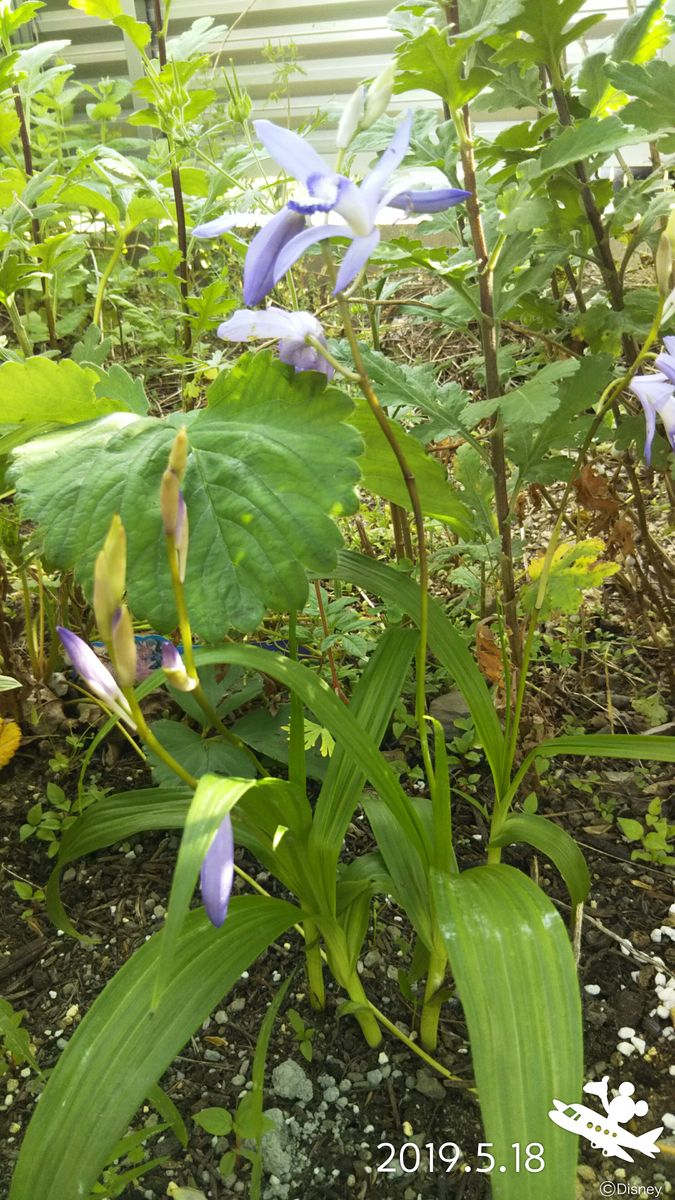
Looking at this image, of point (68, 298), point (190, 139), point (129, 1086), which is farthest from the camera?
point (68, 298)

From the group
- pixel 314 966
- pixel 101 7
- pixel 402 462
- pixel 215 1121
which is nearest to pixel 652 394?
pixel 402 462

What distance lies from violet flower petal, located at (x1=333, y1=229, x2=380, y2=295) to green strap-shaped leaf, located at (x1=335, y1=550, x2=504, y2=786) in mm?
393

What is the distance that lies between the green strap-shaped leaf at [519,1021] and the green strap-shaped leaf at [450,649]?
195mm

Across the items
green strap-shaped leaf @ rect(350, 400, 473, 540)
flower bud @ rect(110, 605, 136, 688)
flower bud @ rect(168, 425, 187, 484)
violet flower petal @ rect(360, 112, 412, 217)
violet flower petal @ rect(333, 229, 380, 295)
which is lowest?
green strap-shaped leaf @ rect(350, 400, 473, 540)

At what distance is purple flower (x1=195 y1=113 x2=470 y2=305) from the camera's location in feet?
2.17

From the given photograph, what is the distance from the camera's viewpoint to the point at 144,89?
1.37 metres

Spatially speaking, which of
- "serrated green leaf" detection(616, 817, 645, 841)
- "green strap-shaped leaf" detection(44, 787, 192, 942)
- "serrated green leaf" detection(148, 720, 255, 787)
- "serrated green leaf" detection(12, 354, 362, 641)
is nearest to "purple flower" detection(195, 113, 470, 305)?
"serrated green leaf" detection(12, 354, 362, 641)

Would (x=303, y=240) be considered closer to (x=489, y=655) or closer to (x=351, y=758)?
(x=351, y=758)

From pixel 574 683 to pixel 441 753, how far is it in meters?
0.67

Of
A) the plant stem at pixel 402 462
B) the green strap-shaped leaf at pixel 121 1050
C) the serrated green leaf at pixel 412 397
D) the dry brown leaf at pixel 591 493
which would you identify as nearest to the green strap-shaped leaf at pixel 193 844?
the green strap-shaped leaf at pixel 121 1050

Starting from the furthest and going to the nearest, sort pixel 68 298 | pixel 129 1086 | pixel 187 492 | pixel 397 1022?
pixel 68 298 → pixel 397 1022 → pixel 187 492 → pixel 129 1086

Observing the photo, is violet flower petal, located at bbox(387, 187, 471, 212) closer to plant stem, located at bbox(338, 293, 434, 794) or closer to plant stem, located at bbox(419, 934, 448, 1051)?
plant stem, located at bbox(338, 293, 434, 794)

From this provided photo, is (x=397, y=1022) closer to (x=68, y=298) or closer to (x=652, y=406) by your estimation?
(x=652, y=406)

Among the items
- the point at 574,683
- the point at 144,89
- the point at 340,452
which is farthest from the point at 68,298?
the point at 340,452
